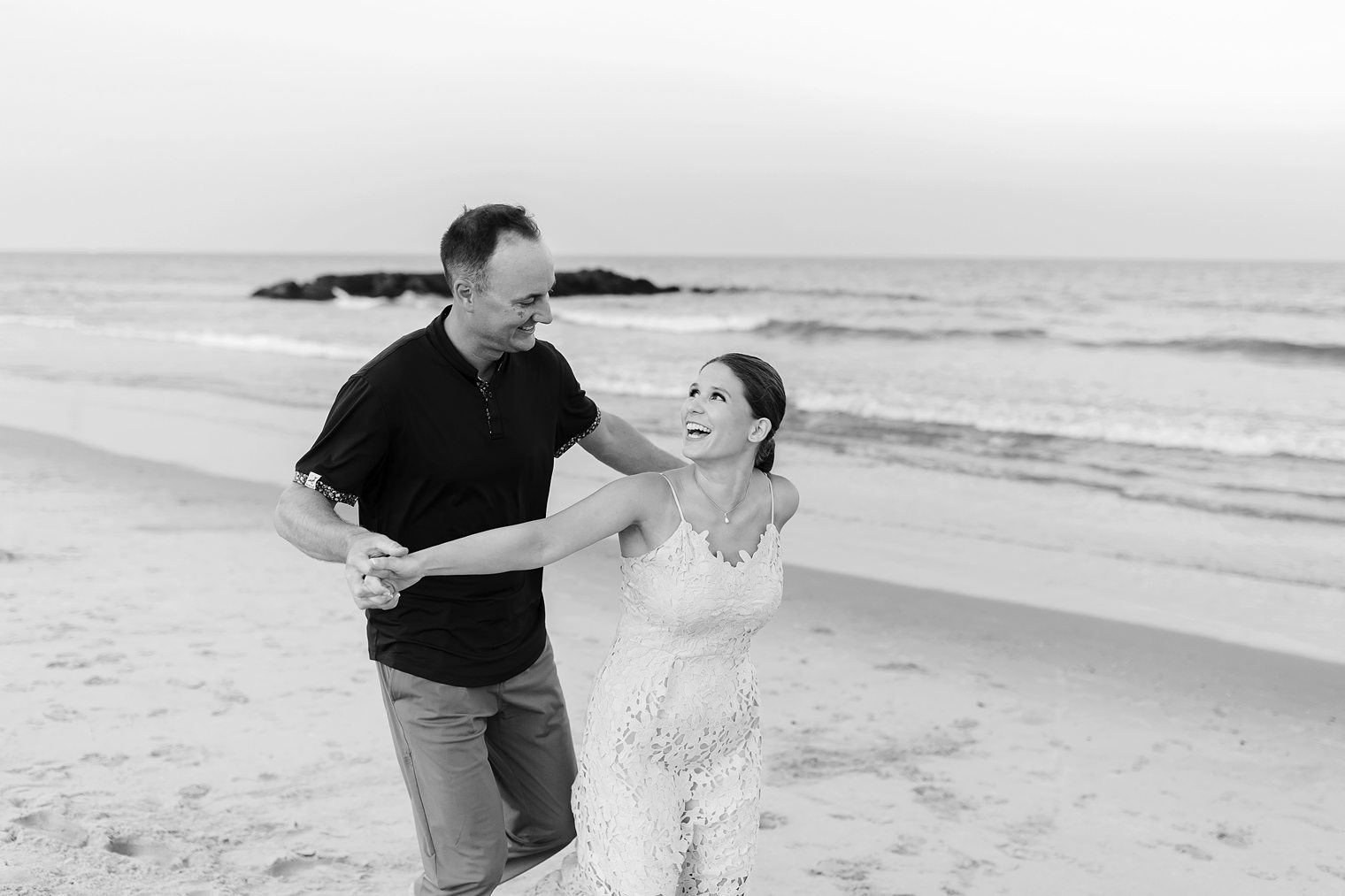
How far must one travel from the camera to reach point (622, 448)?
3.92m

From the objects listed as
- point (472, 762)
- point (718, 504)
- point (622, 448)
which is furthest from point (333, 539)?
point (622, 448)

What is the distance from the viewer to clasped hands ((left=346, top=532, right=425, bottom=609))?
2893 mm

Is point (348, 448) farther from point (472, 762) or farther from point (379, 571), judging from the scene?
point (472, 762)

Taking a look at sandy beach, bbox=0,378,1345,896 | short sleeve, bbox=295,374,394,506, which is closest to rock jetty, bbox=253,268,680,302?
sandy beach, bbox=0,378,1345,896

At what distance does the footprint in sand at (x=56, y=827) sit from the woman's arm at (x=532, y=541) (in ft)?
7.21

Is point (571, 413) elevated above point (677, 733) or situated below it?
above

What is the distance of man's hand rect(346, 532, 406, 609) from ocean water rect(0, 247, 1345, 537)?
10017mm

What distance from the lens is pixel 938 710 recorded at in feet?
19.5

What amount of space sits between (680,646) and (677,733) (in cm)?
23

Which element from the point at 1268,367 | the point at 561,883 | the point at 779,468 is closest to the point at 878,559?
the point at 779,468

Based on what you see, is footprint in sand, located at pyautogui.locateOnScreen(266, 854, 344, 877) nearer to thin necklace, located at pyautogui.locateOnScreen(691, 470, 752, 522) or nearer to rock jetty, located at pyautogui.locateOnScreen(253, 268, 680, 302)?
thin necklace, located at pyautogui.locateOnScreen(691, 470, 752, 522)

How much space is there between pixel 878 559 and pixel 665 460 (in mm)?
5011

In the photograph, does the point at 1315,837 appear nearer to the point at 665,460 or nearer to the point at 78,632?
the point at 665,460

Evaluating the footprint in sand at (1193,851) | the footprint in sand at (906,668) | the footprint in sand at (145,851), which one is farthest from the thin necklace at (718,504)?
the footprint in sand at (906,668)
